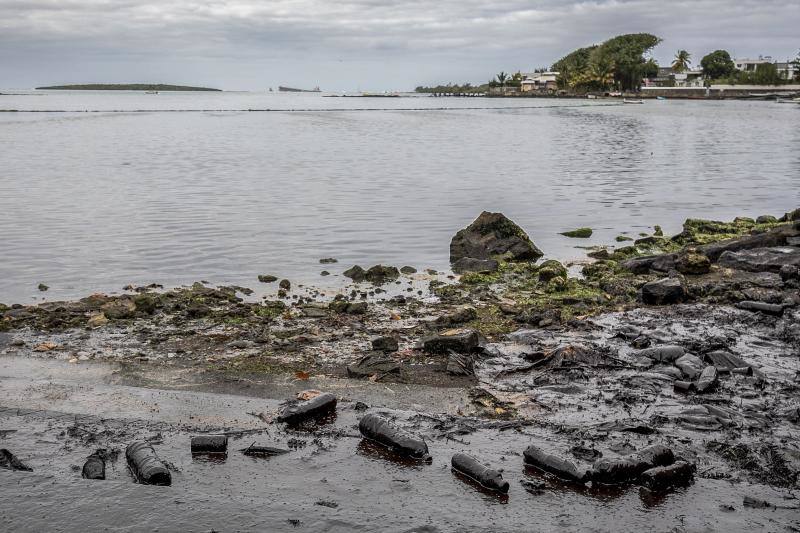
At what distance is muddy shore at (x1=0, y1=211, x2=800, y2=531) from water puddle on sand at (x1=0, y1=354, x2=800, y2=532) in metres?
0.02

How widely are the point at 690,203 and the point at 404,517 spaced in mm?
29110

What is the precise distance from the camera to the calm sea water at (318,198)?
67.3 feet

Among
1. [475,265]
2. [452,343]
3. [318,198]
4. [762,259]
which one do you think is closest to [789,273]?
[762,259]

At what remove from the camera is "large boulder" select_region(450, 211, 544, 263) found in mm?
19827

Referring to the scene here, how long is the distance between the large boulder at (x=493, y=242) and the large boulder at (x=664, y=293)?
5113 mm

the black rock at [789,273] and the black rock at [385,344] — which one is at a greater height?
the black rock at [385,344]

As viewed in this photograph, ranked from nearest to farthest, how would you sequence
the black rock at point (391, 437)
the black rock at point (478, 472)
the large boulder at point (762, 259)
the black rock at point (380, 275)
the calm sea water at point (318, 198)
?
the black rock at point (478, 472)
the black rock at point (391, 437)
the large boulder at point (762, 259)
the black rock at point (380, 275)
the calm sea water at point (318, 198)

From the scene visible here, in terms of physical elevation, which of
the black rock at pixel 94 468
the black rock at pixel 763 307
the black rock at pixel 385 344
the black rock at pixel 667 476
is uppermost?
the black rock at pixel 94 468

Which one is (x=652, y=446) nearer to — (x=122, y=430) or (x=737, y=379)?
(x=737, y=379)

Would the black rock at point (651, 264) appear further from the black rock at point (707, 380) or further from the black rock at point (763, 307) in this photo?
the black rock at point (707, 380)

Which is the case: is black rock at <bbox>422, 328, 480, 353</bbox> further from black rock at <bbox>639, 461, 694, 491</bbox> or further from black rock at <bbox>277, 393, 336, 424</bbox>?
black rock at <bbox>639, 461, 694, 491</bbox>

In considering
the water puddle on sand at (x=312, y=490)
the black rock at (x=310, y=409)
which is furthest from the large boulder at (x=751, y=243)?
the black rock at (x=310, y=409)

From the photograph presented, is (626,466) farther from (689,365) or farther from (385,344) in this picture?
(385,344)

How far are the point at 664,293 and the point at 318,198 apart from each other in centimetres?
2144
